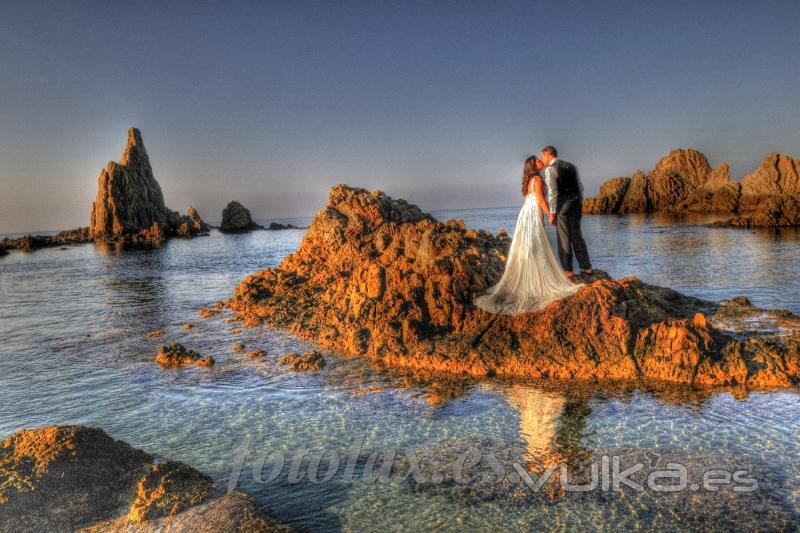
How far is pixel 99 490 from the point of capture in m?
5.68

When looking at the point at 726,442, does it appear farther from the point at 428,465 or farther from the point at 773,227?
the point at 773,227

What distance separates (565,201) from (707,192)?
105936mm

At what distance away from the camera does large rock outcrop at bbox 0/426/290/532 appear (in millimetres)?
4988

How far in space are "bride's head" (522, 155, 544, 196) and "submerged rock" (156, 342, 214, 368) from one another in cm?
817

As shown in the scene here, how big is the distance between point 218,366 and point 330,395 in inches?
146

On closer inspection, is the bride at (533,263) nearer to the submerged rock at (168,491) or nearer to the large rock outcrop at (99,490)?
the submerged rock at (168,491)

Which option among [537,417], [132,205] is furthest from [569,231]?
[132,205]

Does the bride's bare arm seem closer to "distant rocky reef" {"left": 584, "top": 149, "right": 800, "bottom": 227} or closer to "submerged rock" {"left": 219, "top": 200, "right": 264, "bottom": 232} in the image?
"distant rocky reef" {"left": 584, "top": 149, "right": 800, "bottom": 227}

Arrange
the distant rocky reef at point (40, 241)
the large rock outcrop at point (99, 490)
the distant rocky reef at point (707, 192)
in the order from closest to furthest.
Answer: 1. the large rock outcrop at point (99, 490)
2. the distant rocky reef at point (707, 192)
3. the distant rocky reef at point (40, 241)

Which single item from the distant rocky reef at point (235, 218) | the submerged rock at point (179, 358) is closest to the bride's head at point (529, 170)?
the submerged rock at point (179, 358)

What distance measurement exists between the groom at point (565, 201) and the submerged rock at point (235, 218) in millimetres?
117529

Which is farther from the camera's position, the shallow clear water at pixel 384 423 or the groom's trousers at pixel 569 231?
the groom's trousers at pixel 569 231

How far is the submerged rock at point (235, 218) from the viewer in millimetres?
120750

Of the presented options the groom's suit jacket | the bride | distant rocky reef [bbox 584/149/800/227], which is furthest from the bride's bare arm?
distant rocky reef [bbox 584/149/800/227]
